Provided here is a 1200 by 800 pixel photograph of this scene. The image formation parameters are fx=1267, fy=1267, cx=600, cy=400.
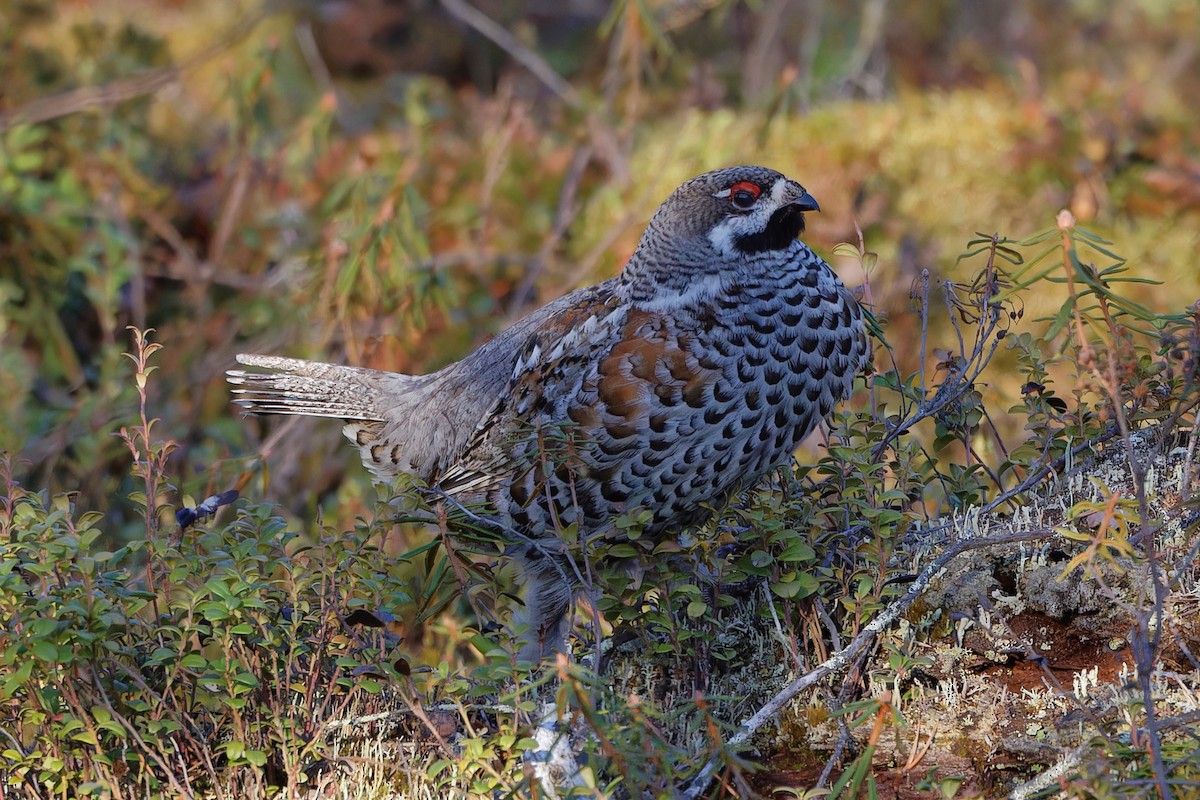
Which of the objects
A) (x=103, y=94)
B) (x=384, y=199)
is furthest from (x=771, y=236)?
(x=103, y=94)

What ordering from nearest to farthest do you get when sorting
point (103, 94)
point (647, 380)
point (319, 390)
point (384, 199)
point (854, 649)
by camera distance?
point (854, 649), point (647, 380), point (319, 390), point (384, 199), point (103, 94)

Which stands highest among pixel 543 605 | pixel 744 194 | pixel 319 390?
pixel 744 194

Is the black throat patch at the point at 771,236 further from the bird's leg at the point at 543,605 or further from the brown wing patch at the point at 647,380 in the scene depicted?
the bird's leg at the point at 543,605

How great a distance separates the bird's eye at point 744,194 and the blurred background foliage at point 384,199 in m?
2.58

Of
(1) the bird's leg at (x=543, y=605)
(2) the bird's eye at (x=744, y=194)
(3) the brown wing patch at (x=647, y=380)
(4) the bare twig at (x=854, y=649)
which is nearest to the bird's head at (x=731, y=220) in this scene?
(2) the bird's eye at (x=744, y=194)

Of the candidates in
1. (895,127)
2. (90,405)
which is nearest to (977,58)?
(895,127)

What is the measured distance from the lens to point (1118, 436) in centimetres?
406

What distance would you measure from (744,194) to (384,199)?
9.90ft

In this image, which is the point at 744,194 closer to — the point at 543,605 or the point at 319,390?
the point at 543,605

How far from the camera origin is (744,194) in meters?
4.26

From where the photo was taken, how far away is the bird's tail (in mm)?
5445

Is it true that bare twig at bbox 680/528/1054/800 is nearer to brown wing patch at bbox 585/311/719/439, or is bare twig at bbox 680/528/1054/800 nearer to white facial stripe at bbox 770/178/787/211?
brown wing patch at bbox 585/311/719/439

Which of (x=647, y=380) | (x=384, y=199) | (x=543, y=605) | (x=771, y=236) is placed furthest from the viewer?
(x=384, y=199)

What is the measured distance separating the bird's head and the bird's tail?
1.58 meters
